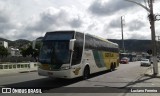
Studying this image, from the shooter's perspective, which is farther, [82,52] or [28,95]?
[82,52]

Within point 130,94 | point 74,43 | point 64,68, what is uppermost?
point 74,43

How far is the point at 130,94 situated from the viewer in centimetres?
1429

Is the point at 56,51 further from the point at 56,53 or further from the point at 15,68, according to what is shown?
the point at 15,68

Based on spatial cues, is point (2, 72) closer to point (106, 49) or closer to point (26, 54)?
point (106, 49)

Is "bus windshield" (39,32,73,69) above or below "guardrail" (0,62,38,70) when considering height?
above

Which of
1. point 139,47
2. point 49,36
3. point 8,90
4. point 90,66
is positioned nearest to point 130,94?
point 8,90

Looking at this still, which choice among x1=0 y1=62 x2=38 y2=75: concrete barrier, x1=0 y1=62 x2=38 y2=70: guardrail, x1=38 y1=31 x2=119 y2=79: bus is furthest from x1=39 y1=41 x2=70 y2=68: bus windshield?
x1=0 y1=62 x2=38 y2=70: guardrail

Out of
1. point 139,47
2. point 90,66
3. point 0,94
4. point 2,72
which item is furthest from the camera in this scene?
point 139,47

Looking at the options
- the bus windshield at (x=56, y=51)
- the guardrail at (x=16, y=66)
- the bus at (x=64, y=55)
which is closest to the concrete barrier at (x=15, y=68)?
the guardrail at (x=16, y=66)

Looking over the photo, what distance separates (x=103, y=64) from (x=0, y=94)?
15.8m

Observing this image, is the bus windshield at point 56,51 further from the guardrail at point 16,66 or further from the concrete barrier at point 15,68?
the guardrail at point 16,66

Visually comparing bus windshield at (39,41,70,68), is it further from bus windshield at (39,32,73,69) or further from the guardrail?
the guardrail

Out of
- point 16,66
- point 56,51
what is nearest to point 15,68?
point 16,66

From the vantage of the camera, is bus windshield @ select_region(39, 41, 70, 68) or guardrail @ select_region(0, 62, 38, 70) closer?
bus windshield @ select_region(39, 41, 70, 68)
